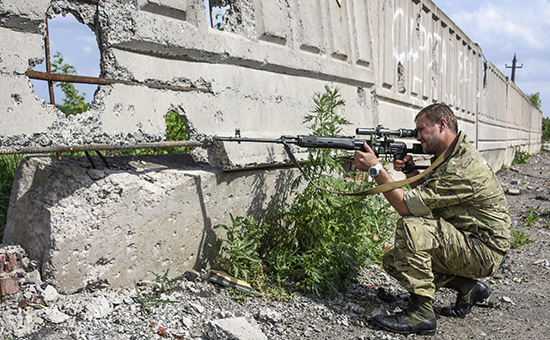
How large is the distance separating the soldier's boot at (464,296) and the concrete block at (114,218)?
5.93 feet

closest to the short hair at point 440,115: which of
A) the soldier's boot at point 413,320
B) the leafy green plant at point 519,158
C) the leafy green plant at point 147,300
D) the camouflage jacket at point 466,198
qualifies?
the camouflage jacket at point 466,198

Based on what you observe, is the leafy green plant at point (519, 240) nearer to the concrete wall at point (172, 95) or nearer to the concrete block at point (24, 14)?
the concrete wall at point (172, 95)

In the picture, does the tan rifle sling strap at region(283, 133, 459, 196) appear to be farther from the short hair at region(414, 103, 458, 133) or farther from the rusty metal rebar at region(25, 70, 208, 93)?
the rusty metal rebar at region(25, 70, 208, 93)

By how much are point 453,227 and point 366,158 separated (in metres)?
0.76

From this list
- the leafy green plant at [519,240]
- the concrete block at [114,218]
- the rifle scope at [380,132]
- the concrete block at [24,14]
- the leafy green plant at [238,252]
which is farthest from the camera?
the leafy green plant at [519,240]

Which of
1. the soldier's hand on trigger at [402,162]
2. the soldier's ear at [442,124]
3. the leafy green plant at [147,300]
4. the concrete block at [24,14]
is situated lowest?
the leafy green plant at [147,300]

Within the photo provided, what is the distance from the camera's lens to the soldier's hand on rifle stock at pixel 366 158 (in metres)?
2.96

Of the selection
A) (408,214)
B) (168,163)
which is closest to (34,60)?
(168,163)

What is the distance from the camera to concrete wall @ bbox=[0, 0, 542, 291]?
2213 millimetres

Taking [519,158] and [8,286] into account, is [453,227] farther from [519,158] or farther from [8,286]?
[519,158]

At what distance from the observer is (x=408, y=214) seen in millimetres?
2893

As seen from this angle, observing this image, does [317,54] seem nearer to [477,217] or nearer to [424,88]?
[477,217]

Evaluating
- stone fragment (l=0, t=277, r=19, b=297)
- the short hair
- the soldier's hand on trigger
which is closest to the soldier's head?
the short hair

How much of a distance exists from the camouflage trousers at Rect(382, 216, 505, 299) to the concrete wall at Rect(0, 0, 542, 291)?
1.17 metres
